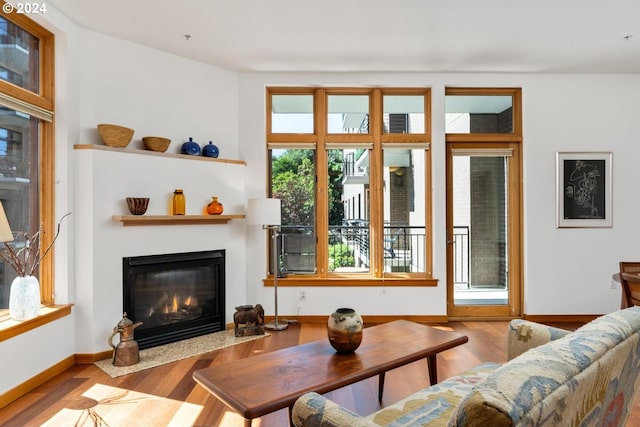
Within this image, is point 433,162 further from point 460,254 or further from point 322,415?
point 322,415

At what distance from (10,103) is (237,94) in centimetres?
224

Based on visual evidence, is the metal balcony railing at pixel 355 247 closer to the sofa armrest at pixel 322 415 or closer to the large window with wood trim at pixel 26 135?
the large window with wood trim at pixel 26 135

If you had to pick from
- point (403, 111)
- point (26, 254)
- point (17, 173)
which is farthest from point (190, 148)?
point (403, 111)

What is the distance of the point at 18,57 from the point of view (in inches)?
120

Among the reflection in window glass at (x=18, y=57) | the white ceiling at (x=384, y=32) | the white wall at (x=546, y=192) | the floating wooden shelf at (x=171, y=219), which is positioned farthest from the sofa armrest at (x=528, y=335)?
the reflection in window glass at (x=18, y=57)

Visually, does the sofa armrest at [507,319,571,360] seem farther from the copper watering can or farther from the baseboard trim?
the baseboard trim

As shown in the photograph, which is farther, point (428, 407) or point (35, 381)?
point (35, 381)

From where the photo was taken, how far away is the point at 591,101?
463 cm

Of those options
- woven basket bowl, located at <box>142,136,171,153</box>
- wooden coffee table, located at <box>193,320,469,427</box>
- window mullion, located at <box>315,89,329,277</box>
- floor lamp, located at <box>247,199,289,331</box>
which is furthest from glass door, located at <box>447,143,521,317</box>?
woven basket bowl, located at <box>142,136,171,153</box>

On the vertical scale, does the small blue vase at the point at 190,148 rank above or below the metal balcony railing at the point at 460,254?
above

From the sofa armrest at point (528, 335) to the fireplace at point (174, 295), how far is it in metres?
3.07

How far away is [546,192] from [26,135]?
528cm

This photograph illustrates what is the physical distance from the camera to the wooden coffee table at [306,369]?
164 cm

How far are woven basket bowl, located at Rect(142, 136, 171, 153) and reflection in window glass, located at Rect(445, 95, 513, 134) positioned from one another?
3.25 meters
